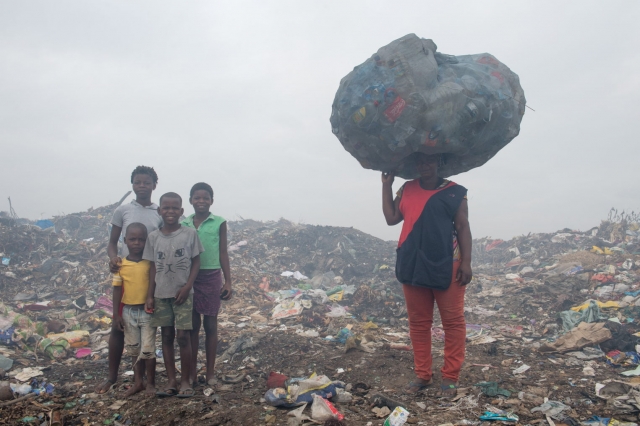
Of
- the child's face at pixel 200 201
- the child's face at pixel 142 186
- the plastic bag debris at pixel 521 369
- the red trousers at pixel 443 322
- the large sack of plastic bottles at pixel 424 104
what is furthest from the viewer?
the plastic bag debris at pixel 521 369

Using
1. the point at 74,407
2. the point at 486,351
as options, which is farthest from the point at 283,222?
the point at 74,407

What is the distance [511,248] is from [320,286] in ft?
26.4

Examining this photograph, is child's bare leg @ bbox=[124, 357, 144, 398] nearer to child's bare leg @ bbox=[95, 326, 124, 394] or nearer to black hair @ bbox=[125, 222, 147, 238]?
child's bare leg @ bbox=[95, 326, 124, 394]

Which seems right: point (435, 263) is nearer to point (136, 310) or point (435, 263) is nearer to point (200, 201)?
point (200, 201)

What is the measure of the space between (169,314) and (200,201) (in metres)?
0.93

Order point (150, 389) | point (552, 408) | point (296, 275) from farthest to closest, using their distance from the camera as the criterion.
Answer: point (296, 275) → point (150, 389) → point (552, 408)

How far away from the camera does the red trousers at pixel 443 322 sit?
302 centimetres

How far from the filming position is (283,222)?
18.6 m

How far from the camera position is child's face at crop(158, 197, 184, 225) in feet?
10.3

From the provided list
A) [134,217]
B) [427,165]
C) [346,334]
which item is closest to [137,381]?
[134,217]

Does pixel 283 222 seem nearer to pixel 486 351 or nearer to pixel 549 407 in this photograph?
pixel 486 351

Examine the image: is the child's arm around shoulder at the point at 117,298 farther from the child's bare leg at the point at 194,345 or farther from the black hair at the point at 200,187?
the black hair at the point at 200,187

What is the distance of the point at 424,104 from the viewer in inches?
107

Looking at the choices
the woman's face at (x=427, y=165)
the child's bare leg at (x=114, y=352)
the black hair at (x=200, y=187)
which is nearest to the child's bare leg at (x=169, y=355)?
the child's bare leg at (x=114, y=352)
